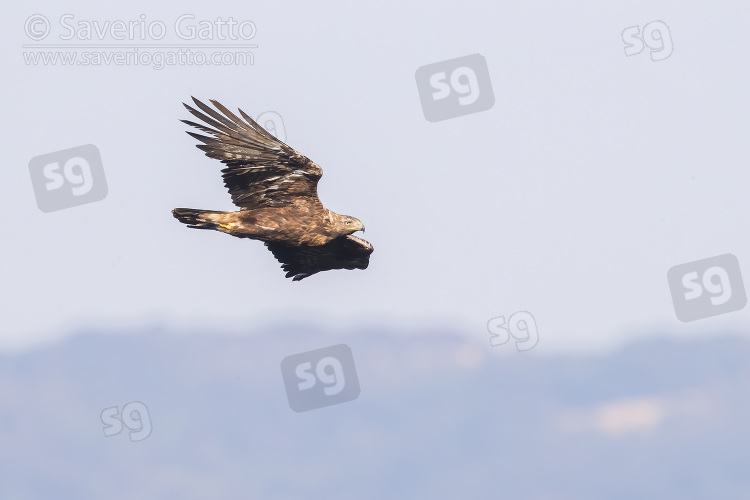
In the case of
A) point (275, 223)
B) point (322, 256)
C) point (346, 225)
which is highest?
point (275, 223)

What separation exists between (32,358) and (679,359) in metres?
76.5

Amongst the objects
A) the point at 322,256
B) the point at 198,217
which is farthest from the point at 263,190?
the point at 322,256

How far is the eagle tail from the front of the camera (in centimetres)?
2436

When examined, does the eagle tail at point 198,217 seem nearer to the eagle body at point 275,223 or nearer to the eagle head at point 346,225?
the eagle body at point 275,223

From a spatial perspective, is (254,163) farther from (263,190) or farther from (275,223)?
(275,223)

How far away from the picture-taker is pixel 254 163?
964 inches

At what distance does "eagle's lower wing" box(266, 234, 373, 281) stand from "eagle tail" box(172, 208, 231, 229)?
9.06ft

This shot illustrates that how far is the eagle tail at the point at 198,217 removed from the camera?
24359mm

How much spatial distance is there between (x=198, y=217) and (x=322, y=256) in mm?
3981

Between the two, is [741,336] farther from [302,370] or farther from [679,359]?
[302,370]

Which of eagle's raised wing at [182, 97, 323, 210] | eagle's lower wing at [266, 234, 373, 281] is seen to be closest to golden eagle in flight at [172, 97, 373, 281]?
eagle's raised wing at [182, 97, 323, 210]

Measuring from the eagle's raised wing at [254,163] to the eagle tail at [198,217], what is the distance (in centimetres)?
75

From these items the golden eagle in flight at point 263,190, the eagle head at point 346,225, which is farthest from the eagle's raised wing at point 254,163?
the eagle head at point 346,225

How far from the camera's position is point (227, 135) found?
79.4ft
